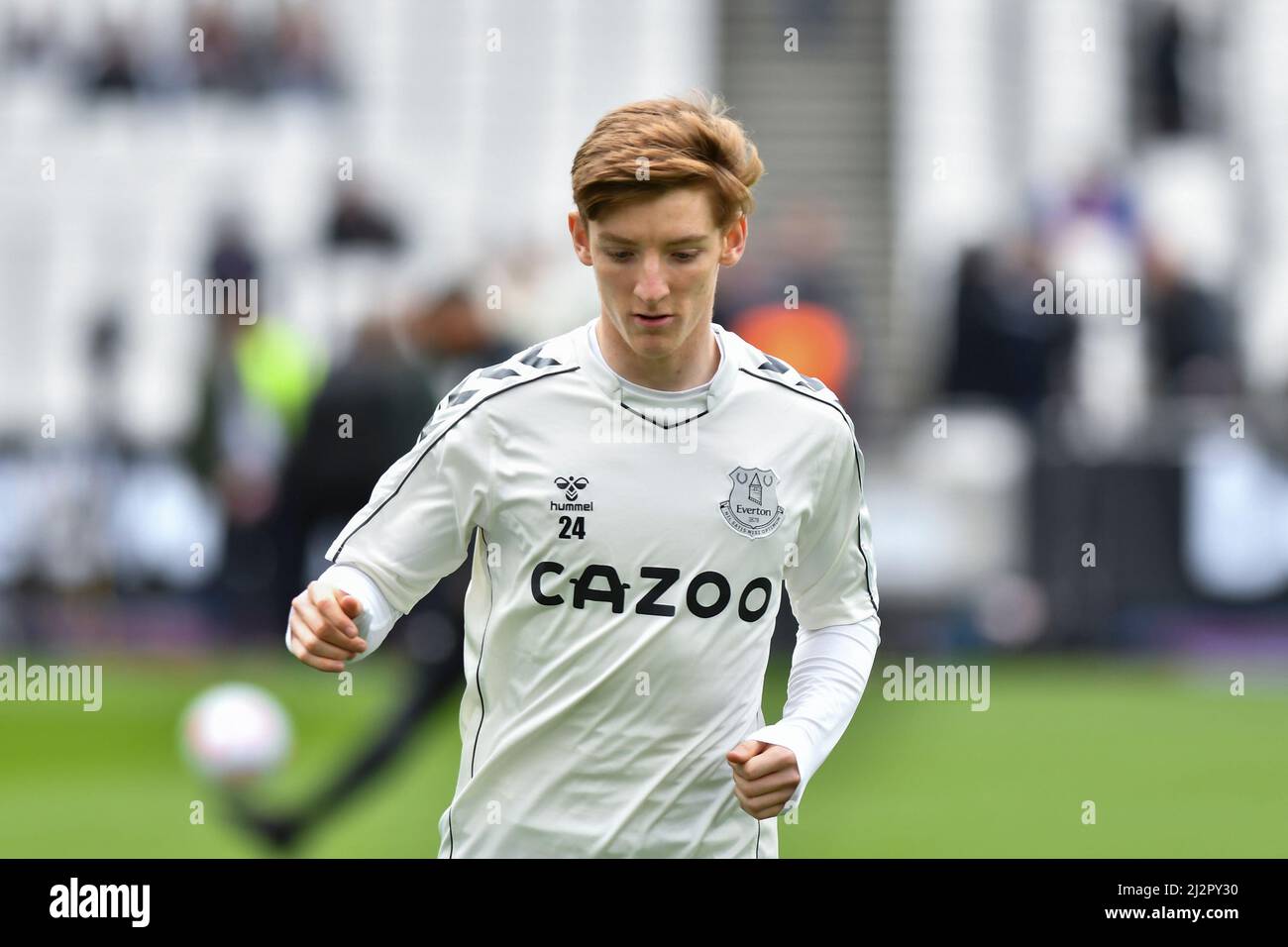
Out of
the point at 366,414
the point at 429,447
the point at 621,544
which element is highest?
the point at 429,447

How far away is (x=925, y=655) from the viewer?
1319 centimetres

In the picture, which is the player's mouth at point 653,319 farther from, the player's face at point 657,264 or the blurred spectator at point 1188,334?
the blurred spectator at point 1188,334

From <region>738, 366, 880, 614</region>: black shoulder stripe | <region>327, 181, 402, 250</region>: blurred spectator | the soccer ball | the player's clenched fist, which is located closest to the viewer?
the player's clenched fist

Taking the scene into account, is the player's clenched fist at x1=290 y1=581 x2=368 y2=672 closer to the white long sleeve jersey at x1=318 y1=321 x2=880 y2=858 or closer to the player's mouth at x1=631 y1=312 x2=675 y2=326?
the white long sleeve jersey at x1=318 y1=321 x2=880 y2=858

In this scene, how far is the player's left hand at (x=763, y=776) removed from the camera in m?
3.45

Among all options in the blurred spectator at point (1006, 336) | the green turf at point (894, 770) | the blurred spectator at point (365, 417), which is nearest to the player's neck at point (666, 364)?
the green turf at point (894, 770)

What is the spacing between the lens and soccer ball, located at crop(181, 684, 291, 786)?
6.34 m

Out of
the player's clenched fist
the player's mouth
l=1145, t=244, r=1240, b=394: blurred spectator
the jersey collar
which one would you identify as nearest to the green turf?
l=1145, t=244, r=1240, b=394: blurred spectator

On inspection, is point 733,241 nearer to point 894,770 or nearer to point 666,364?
point 666,364

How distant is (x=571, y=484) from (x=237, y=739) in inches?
120

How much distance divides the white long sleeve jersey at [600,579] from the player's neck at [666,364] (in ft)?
0.09

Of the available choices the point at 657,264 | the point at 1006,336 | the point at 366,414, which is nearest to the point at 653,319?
the point at 657,264

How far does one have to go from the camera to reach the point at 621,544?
3.62 meters

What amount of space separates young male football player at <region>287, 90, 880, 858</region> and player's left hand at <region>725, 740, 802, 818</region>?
0.18 ft
